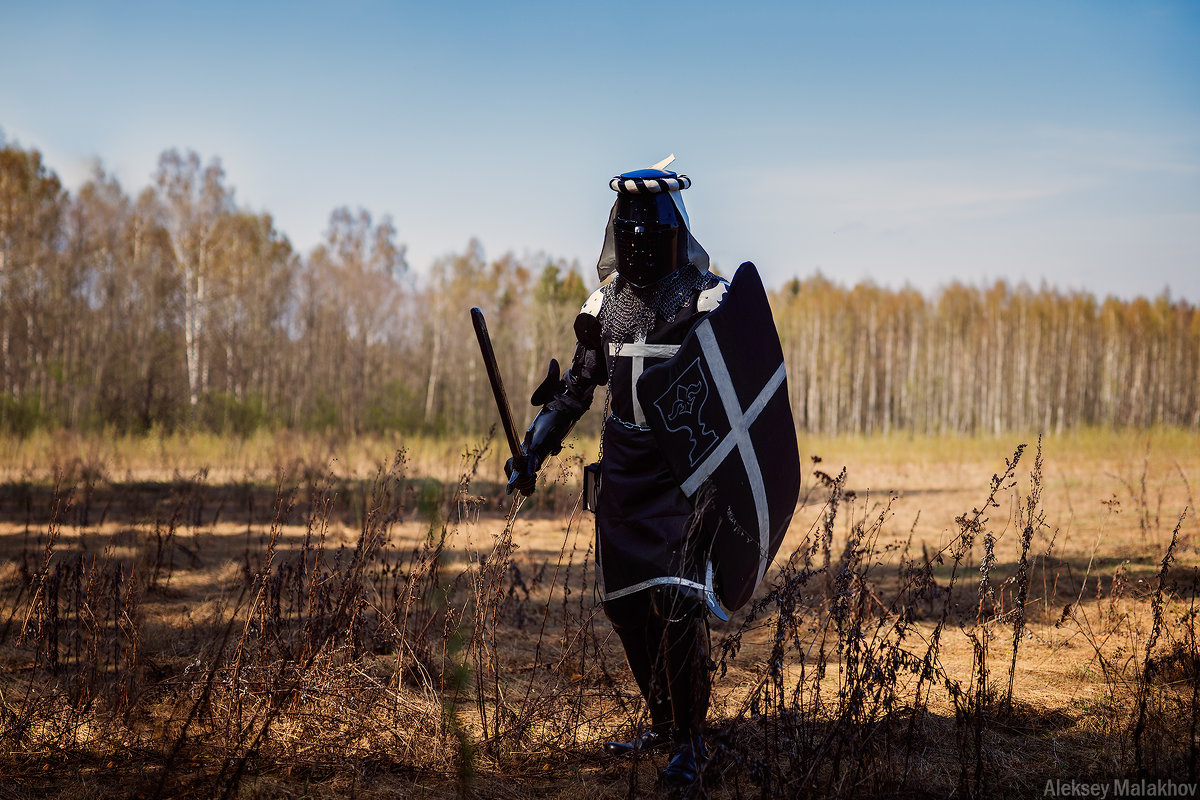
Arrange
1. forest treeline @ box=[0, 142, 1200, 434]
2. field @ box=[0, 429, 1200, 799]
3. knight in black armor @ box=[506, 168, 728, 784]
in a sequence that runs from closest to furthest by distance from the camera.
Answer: field @ box=[0, 429, 1200, 799] < knight in black armor @ box=[506, 168, 728, 784] < forest treeline @ box=[0, 142, 1200, 434]

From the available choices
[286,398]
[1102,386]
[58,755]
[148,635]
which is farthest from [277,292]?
[1102,386]

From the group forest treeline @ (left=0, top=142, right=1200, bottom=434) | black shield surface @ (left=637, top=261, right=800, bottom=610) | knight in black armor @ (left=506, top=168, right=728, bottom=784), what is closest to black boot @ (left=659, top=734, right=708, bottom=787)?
knight in black armor @ (left=506, top=168, right=728, bottom=784)

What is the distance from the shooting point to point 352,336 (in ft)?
89.8

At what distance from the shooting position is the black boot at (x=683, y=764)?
2.71 m

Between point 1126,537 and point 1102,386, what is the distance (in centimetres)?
3987

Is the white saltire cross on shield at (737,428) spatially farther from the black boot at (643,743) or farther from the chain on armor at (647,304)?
the black boot at (643,743)

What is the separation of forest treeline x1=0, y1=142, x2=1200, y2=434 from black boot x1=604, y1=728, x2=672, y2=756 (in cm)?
1648

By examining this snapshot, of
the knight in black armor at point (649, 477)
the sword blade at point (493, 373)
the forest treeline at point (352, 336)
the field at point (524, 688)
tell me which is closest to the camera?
the field at point (524, 688)

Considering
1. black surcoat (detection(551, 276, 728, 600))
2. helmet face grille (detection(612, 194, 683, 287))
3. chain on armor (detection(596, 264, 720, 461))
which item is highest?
helmet face grille (detection(612, 194, 683, 287))

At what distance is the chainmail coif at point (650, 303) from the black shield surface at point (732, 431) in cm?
17

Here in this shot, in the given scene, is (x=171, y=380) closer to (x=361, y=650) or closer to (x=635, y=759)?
(x=361, y=650)

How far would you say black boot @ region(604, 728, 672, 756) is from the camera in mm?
2910

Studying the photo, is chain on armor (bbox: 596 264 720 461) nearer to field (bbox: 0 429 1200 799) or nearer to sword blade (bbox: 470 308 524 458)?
sword blade (bbox: 470 308 524 458)

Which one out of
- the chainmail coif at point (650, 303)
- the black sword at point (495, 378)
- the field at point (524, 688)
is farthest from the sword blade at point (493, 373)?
the chainmail coif at point (650, 303)
